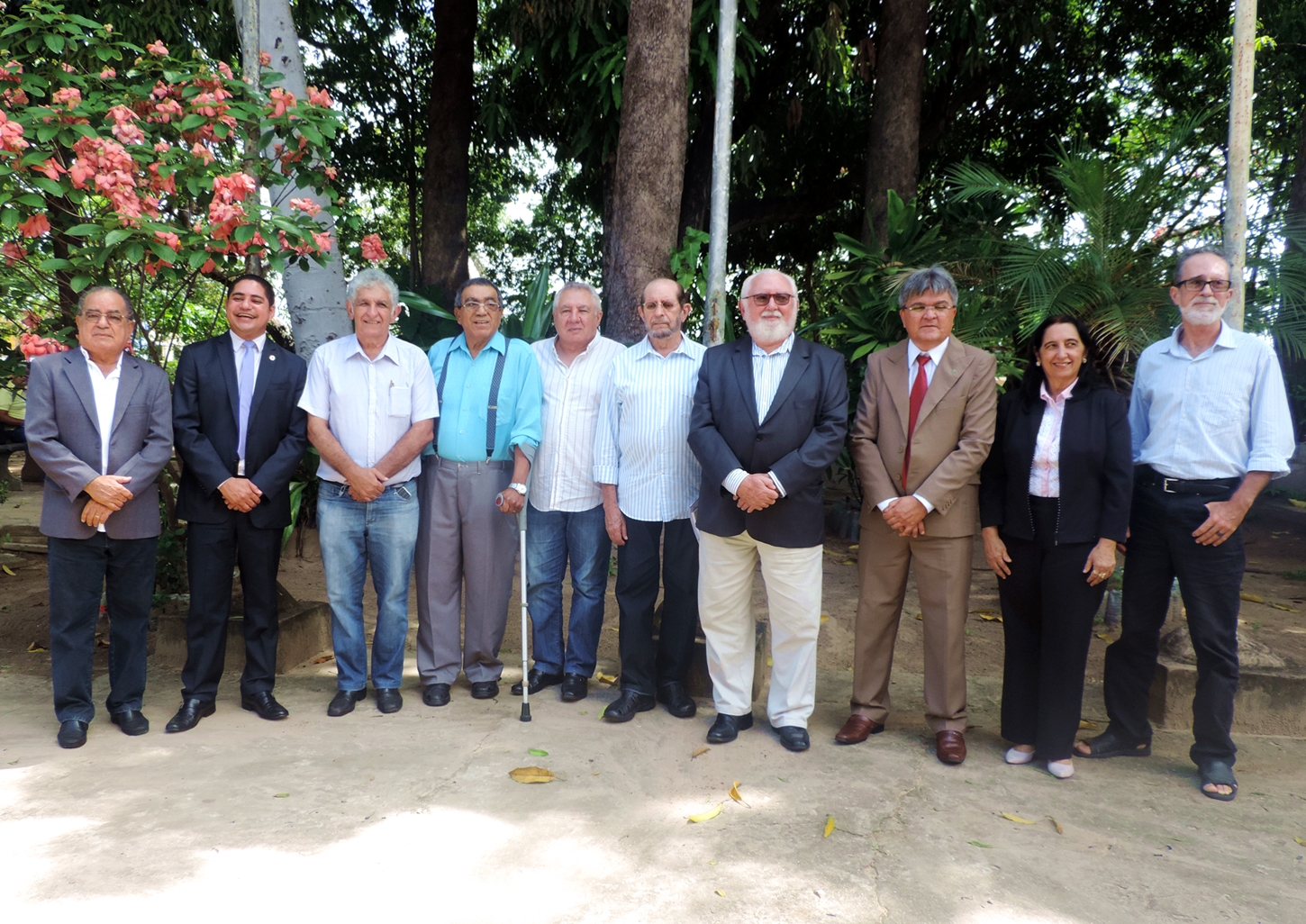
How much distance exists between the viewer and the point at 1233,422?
367 centimetres

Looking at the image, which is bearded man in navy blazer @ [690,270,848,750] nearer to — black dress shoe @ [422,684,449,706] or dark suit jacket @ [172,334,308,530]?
black dress shoe @ [422,684,449,706]

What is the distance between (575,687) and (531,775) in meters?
0.90

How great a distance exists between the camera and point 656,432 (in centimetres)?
420

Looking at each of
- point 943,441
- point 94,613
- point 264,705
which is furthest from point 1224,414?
point 94,613

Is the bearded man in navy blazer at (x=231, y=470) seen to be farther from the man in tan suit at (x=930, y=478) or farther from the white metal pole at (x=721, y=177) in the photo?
the man in tan suit at (x=930, y=478)

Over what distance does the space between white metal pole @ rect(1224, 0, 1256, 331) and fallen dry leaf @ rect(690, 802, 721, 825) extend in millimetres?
3157

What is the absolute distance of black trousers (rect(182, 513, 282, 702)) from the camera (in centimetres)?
416

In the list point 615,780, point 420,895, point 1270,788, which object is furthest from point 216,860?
point 1270,788

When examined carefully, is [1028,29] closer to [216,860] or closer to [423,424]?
[423,424]

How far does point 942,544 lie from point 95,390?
3.45m

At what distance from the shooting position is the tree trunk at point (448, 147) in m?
9.83

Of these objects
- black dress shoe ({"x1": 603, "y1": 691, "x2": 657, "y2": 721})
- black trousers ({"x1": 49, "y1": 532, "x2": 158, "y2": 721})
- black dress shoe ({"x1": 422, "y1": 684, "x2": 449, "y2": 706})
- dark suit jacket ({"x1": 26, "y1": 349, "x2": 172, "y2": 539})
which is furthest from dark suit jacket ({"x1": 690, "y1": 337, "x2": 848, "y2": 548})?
black trousers ({"x1": 49, "y1": 532, "x2": 158, "y2": 721})

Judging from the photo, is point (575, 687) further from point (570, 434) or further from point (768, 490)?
point (768, 490)

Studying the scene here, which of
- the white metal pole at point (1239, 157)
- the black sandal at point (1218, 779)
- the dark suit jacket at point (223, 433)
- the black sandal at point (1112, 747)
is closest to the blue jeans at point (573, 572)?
the dark suit jacket at point (223, 433)
